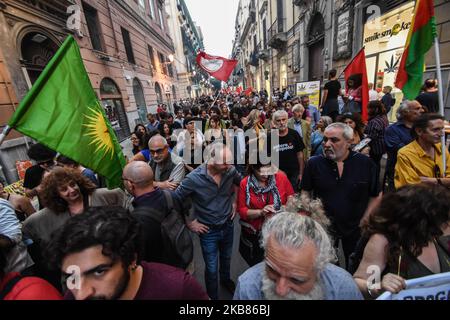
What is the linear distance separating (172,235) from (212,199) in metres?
0.63

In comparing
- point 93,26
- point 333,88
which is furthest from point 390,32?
point 93,26

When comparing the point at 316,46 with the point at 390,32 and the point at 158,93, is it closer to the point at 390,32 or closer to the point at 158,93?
the point at 390,32

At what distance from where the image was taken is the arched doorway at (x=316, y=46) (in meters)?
12.6

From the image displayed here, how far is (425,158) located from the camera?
227 cm

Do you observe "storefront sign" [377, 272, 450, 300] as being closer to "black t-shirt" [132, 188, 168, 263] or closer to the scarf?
the scarf

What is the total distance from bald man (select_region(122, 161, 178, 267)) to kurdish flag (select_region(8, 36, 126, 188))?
0.45 metres

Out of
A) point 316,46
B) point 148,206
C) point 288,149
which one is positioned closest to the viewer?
point 148,206

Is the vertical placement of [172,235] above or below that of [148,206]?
below

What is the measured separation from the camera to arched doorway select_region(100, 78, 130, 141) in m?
10.7

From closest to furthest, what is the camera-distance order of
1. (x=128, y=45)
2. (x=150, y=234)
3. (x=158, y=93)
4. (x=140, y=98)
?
(x=150, y=234) → (x=128, y=45) → (x=140, y=98) → (x=158, y=93)

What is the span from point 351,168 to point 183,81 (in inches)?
1532

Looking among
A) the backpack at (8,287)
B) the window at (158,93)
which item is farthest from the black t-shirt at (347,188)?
the window at (158,93)

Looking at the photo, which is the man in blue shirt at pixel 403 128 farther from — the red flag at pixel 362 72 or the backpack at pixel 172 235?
the backpack at pixel 172 235
